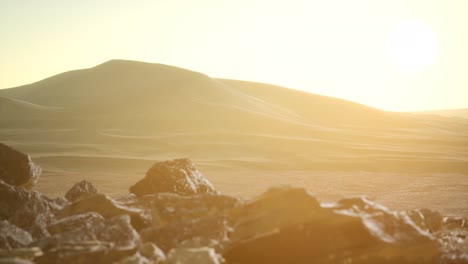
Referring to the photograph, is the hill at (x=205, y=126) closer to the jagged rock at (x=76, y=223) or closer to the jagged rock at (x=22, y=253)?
the jagged rock at (x=76, y=223)

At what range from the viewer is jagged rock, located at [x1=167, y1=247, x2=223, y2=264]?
14.6 feet

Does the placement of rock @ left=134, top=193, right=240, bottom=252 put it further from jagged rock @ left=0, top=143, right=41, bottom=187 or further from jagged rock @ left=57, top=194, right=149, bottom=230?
jagged rock @ left=0, top=143, right=41, bottom=187

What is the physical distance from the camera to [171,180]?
835 cm

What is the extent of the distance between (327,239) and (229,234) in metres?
1.36

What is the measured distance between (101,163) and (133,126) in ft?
71.5

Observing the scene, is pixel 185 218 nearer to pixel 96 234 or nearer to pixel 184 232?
pixel 184 232

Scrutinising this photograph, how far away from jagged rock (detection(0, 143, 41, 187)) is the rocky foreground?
3.07 m

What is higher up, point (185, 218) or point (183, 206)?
point (183, 206)

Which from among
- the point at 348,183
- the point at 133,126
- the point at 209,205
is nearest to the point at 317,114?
the point at 133,126

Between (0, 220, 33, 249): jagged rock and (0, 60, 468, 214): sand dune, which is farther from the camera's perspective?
(0, 60, 468, 214): sand dune

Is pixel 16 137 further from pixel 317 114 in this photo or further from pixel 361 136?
pixel 317 114

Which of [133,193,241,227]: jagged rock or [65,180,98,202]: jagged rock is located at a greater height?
[133,193,241,227]: jagged rock

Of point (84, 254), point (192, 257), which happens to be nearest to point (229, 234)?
point (192, 257)

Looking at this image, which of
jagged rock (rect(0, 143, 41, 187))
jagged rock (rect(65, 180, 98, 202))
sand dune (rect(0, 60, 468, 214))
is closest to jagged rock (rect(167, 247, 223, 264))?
jagged rock (rect(65, 180, 98, 202))
